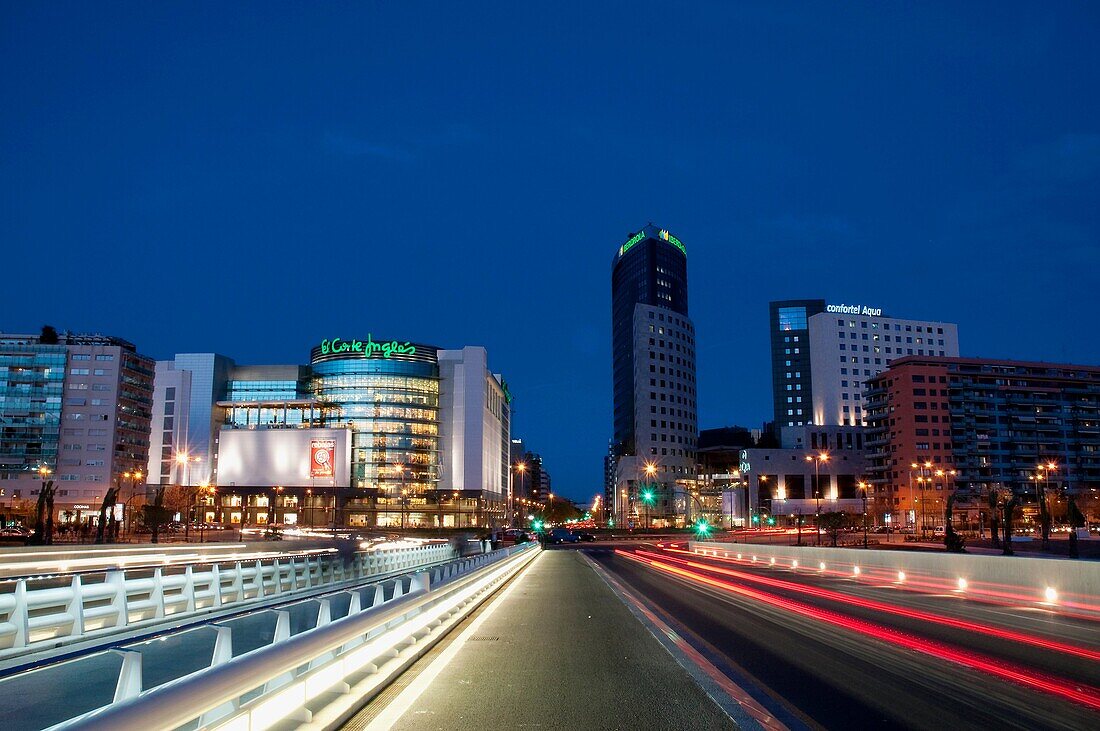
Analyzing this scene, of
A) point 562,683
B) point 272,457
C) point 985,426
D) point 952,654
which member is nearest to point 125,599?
point 562,683

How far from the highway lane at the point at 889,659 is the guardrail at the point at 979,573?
1651mm

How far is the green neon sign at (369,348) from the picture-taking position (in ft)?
569

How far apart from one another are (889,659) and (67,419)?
16703 centimetres

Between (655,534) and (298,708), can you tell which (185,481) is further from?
(298,708)

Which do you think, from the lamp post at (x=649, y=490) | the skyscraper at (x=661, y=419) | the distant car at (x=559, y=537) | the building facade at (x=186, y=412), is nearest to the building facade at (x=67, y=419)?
the building facade at (x=186, y=412)

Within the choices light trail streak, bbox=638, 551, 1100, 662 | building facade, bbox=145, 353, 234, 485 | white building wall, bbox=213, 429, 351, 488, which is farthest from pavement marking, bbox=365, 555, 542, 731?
building facade, bbox=145, 353, 234, 485

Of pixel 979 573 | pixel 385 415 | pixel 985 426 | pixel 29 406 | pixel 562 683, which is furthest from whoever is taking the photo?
pixel 385 415

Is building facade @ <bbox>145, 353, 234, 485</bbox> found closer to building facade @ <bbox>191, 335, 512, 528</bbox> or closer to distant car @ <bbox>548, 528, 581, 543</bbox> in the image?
building facade @ <bbox>191, 335, 512, 528</bbox>

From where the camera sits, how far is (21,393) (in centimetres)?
15300

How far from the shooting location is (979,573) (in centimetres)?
2645

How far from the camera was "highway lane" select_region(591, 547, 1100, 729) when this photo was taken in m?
9.04

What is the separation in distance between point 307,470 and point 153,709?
526ft

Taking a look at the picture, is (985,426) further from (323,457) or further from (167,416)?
(167,416)

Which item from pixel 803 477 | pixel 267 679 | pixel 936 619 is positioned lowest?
pixel 936 619
